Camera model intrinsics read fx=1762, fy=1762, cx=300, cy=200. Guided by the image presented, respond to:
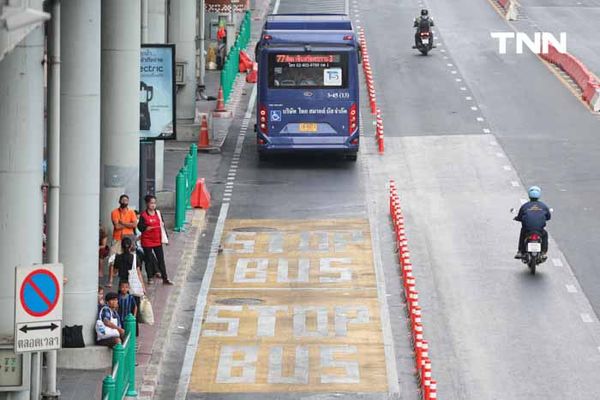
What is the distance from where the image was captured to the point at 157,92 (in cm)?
3597

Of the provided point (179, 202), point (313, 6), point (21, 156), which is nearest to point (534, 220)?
point (179, 202)

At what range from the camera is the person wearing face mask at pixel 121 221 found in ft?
104

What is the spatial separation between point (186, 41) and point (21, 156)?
29.3 m

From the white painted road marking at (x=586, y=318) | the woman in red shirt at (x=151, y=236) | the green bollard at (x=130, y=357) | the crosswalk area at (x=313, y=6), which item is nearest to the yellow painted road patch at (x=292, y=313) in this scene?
the woman in red shirt at (x=151, y=236)

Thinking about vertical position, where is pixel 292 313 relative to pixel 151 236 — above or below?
below

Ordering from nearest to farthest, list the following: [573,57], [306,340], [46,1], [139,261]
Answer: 1. [46,1]
2. [306,340]
3. [139,261]
4. [573,57]

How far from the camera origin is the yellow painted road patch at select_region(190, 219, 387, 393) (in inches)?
1074

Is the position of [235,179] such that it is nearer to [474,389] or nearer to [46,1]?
[474,389]

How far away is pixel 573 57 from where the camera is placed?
208 ft

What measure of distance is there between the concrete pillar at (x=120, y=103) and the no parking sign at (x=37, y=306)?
12.2m

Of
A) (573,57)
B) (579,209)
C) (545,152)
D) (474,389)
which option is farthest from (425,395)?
(573,57)

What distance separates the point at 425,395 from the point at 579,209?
52.1 ft

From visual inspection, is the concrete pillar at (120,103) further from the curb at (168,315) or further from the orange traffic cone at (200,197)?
the orange traffic cone at (200,197)

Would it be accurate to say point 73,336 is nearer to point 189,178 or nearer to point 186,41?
point 189,178
